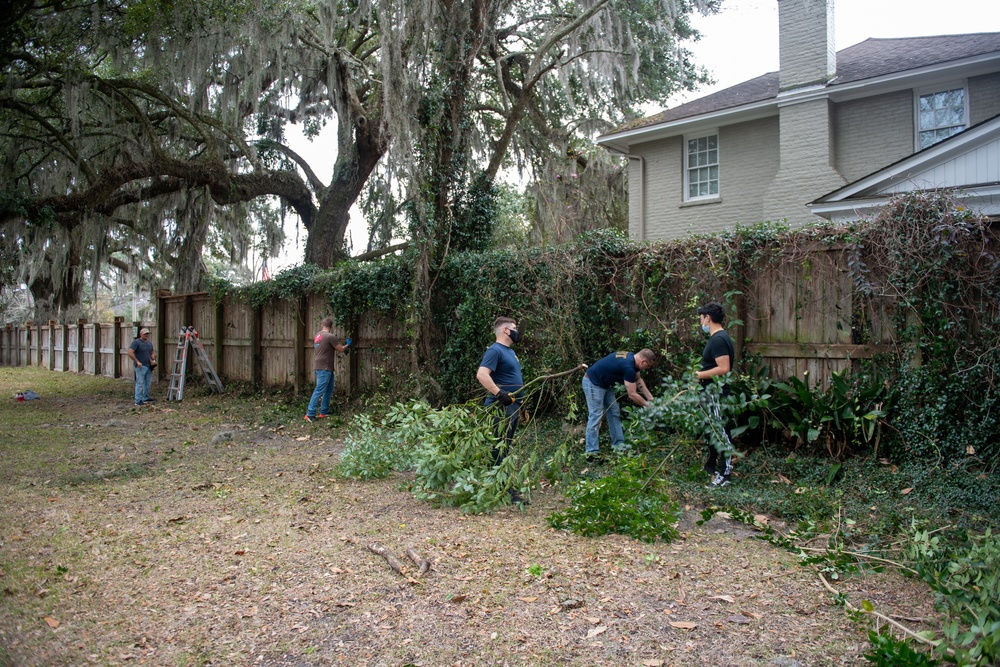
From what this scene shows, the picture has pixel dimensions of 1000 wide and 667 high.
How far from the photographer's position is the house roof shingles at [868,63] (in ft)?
39.4

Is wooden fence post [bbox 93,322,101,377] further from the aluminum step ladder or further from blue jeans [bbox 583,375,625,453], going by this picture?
blue jeans [bbox 583,375,625,453]

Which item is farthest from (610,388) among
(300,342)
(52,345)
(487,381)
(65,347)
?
(52,345)

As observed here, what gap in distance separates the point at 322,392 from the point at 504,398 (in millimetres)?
5891

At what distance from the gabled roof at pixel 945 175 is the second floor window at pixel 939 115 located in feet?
6.23

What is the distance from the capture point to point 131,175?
14.6 meters

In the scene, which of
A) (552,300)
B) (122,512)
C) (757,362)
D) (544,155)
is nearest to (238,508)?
(122,512)

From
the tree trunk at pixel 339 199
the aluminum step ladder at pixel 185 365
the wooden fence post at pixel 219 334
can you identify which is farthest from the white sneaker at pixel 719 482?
the tree trunk at pixel 339 199

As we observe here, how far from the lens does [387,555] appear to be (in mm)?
4746

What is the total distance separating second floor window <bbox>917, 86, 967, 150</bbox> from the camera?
38.9ft

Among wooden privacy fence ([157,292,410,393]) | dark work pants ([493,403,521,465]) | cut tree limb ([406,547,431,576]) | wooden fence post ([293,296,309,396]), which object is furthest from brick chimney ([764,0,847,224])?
cut tree limb ([406,547,431,576])

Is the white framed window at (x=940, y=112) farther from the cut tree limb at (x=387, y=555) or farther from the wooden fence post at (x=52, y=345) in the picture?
the wooden fence post at (x=52, y=345)

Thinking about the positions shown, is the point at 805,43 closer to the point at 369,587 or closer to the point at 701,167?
the point at 701,167

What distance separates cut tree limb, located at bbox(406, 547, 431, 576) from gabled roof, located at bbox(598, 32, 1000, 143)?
462 inches

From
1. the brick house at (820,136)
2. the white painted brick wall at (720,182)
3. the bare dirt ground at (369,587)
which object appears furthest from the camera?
the white painted brick wall at (720,182)
